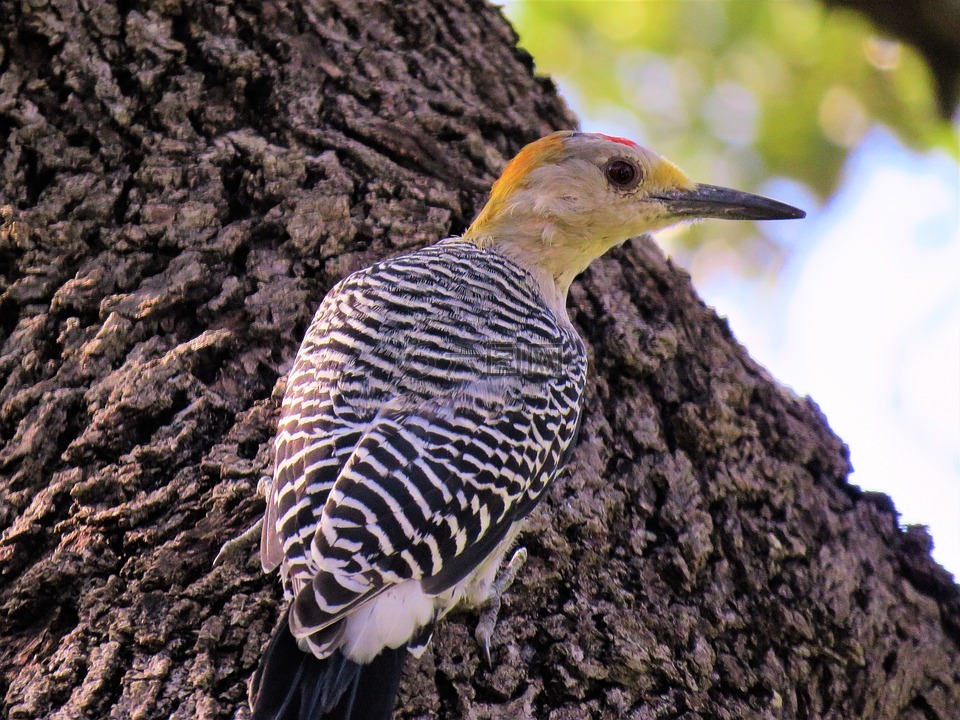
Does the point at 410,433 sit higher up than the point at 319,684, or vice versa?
the point at 410,433

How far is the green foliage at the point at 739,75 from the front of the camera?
6.95 meters

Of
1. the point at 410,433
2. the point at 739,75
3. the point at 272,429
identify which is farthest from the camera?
the point at 739,75

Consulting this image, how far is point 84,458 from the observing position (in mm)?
3127

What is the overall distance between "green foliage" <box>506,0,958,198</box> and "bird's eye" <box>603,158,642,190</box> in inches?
131

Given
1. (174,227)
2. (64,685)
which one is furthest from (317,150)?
(64,685)

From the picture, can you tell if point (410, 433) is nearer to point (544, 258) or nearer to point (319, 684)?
point (319, 684)

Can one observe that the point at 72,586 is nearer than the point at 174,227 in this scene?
Yes

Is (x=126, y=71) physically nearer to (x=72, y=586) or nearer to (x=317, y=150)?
(x=317, y=150)

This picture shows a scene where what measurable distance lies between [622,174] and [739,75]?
3.70 m

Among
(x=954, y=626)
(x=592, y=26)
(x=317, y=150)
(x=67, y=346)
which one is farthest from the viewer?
(x=592, y=26)

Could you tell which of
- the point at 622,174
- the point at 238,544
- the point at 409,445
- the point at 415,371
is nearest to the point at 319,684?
the point at 238,544

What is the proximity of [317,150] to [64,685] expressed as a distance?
7.34 ft

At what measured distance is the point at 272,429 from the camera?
10.9 feet

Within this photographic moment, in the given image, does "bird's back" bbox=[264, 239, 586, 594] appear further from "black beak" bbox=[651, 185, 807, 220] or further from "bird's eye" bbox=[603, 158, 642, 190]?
"black beak" bbox=[651, 185, 807, 220]
